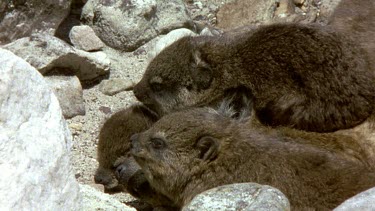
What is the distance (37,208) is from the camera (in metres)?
5.16

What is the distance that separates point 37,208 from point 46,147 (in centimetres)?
29

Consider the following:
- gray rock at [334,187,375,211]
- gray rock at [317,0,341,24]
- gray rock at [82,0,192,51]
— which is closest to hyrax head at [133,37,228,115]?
gray rock at [82,0,192,51]

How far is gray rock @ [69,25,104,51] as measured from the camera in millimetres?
8367

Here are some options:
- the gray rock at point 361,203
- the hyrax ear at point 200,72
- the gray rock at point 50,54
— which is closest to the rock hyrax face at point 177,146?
the hyrax ear at point 200,72

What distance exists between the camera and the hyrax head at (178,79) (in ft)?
25.8

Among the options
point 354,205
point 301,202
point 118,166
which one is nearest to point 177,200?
point 118,166

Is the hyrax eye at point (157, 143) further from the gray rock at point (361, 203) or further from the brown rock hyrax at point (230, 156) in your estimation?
the gray rock at point (361, 203)

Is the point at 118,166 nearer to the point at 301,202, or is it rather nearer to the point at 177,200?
the point at 177,200

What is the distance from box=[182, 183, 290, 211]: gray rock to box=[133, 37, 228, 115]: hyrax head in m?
1.81

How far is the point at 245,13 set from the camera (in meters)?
8.91

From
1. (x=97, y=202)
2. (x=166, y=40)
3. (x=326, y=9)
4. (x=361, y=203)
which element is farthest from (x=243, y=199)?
(x=326, y=9)

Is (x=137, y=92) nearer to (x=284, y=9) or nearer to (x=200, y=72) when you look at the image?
(x=200, y=72)

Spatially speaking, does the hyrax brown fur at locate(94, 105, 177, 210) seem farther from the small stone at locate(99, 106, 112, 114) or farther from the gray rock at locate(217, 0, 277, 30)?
the gray rock at locate(217, 0, 277, 30)

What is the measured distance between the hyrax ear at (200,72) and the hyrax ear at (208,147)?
1.04m
